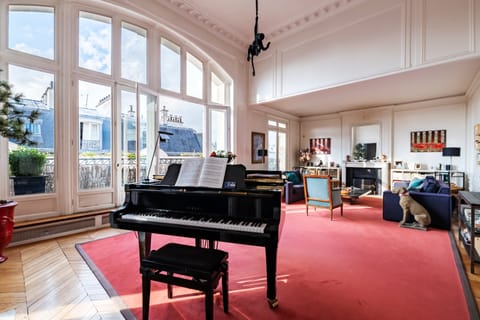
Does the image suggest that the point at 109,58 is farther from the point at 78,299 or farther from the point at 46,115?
the point at 78,299

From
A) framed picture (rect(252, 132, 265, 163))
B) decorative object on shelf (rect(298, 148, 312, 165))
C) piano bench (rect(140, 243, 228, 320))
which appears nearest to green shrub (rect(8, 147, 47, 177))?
piano bench (rect(140, 243, 228, 320))

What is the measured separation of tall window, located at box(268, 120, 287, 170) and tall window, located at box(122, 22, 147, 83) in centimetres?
432

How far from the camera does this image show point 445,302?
1.86m

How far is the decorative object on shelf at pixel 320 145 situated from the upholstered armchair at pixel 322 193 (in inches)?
164

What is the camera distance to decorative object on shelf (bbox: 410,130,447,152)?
6.36 meters

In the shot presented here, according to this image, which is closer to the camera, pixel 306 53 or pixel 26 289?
pixel 26 289

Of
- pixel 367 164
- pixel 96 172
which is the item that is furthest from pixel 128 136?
pixel 367 164

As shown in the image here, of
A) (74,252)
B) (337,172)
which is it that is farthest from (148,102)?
(337,172)

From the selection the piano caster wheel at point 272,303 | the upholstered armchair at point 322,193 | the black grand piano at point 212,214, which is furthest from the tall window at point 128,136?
the piano caster wheel at point 272,303

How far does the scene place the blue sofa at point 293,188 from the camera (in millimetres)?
5844

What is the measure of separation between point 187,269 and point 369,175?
7.49 m

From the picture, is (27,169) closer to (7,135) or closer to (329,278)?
(7,135)

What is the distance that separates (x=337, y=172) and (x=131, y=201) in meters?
7.44

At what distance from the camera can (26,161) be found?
10.9ft
